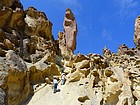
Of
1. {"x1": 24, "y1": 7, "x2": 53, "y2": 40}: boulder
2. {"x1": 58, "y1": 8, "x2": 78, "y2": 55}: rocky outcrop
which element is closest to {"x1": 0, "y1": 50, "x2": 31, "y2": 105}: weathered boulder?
{"x1": 24, "y1": 7, "x2": 53, "y2": 40}: boulder

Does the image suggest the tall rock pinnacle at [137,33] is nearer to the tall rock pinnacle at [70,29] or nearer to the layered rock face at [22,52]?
the tall rock pinnacle at [70,29]

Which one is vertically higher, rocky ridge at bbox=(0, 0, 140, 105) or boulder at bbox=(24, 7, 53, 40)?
boulder at bbox=(24, 7, 53, 40)

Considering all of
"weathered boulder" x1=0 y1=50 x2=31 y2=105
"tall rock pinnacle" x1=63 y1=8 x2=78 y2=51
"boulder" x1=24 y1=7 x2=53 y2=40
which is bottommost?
"weathered boulder" x1=0 y1=50 x2=31 y2=105

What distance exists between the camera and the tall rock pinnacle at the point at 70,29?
152 feet

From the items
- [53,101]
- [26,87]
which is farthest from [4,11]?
[53,101]

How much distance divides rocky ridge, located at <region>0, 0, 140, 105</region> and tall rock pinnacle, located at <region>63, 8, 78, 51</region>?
10.7m

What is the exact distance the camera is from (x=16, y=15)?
110 feet

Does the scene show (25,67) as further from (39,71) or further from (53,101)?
(53,101)

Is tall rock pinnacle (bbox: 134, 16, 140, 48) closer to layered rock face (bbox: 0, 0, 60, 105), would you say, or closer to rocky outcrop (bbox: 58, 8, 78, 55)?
rocky outcrop (bbox: 58, 8, 78, 55)

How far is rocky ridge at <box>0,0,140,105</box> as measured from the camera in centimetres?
2083

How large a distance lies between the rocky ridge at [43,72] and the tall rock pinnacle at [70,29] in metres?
10.7

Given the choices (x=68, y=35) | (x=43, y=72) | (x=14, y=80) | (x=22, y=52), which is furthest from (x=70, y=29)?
(x=14, y=80)

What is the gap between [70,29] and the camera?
48.6 m

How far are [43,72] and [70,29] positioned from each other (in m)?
23.2
